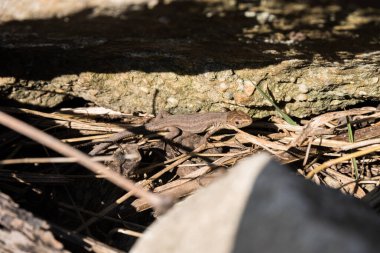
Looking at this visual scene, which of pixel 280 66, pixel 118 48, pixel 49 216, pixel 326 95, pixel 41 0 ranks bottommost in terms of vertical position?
pixel 49 216

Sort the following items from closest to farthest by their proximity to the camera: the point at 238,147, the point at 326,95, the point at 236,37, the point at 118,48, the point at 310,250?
the point at 310,250
the point at 236,37
the point at 118,48
the point at 326,95
the point at 238,147

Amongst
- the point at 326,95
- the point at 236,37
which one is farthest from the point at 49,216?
the point at 326,95

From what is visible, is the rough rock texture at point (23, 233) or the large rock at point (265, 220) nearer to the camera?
the large rock at point (265, 220)

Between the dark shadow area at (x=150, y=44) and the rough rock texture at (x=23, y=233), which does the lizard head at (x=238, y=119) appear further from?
the rough rock texture at (x=23, y=233)

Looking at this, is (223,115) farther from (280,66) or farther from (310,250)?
(310,250)

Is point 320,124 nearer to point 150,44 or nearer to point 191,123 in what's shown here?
point 191,123

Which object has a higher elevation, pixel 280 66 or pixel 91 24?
pixel 91 24

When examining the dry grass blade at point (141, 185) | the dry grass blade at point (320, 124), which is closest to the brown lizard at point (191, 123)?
the dry grass blade at point (141, 185)

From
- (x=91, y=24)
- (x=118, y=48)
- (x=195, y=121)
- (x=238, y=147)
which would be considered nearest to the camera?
(x=91, y=24)
